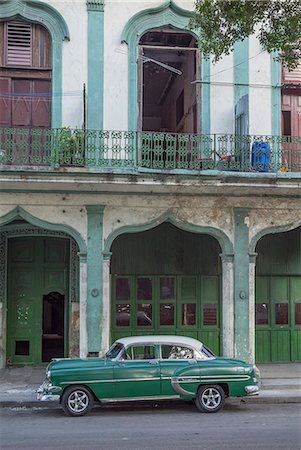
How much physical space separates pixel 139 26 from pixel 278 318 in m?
8.25

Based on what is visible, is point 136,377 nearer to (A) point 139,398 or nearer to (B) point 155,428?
(A) point 139,398

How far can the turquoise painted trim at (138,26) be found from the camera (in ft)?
46.4

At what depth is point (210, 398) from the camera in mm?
11008

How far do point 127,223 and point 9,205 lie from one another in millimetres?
2555

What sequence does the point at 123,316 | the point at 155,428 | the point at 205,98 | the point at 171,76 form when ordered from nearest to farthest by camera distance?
the point at 155,428 → the point at 205,98 → the point at 123,316 → the point at 171,76

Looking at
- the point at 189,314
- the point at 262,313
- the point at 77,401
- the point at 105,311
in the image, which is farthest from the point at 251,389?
the point at 262,313

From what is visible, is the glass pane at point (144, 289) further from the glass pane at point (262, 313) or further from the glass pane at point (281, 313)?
the glass pane at point (281, 313)

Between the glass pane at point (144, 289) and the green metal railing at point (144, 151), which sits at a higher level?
the green metal railing at point (144, 151)

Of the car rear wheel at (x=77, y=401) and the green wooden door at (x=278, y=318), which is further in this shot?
the green wooden door at (x=278, y=318)

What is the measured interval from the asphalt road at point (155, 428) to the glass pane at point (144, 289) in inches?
199

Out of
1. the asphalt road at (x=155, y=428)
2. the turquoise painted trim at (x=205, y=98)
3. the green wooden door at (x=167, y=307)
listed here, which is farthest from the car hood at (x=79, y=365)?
the turquoise painted trim at (x=205, y=98)

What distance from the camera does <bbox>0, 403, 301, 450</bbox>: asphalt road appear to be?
880 centimetres

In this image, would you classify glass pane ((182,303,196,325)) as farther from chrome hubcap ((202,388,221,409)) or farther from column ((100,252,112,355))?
chrome hubcap ((202,388,221,409))

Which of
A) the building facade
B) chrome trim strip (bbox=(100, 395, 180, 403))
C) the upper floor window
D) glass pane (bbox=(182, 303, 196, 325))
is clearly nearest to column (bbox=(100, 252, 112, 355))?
the building facade
